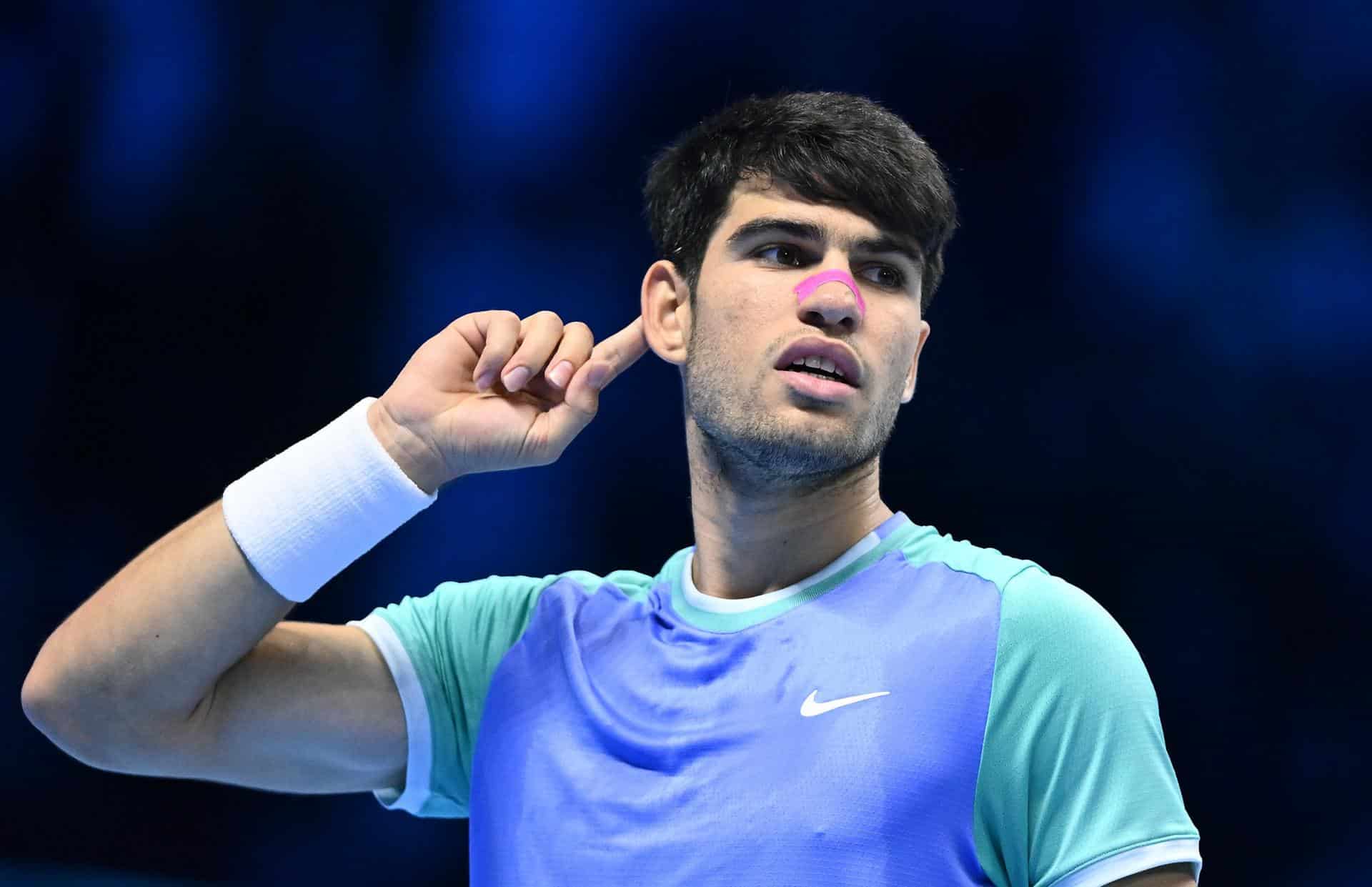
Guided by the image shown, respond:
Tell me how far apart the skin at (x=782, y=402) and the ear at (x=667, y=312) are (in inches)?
2.5

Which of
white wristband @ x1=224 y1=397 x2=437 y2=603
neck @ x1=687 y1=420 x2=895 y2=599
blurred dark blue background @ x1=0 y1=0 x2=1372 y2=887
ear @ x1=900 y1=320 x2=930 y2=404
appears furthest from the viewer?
blurred dark blue background @ x1=0 y1=0 x2=1372 y2=887

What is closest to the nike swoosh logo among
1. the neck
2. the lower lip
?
the neck

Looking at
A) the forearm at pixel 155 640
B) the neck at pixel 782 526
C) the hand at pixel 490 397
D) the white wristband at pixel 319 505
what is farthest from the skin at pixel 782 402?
the forearm at pixel 155 640

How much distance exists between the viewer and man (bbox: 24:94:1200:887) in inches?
67.7

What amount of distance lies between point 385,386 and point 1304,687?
89.6 inches

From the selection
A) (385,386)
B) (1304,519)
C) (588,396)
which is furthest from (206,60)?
(1304,519)

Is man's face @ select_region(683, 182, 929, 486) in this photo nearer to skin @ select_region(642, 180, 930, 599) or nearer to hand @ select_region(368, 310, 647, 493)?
skin @ select_region(642, 180, 930, 599)

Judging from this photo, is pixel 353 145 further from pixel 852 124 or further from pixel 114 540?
pixel 852 124

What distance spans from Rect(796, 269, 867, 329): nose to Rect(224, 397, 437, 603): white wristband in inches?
23.5

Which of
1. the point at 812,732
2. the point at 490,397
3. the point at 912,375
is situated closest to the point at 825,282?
the point at 912,375

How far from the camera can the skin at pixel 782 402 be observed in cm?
203

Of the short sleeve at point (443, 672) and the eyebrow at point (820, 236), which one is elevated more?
the eyebrow at point (820, 236)

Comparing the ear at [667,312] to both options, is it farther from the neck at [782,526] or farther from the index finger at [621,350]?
the neck at [782,526]

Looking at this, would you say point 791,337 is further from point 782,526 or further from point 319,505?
point 319,505
